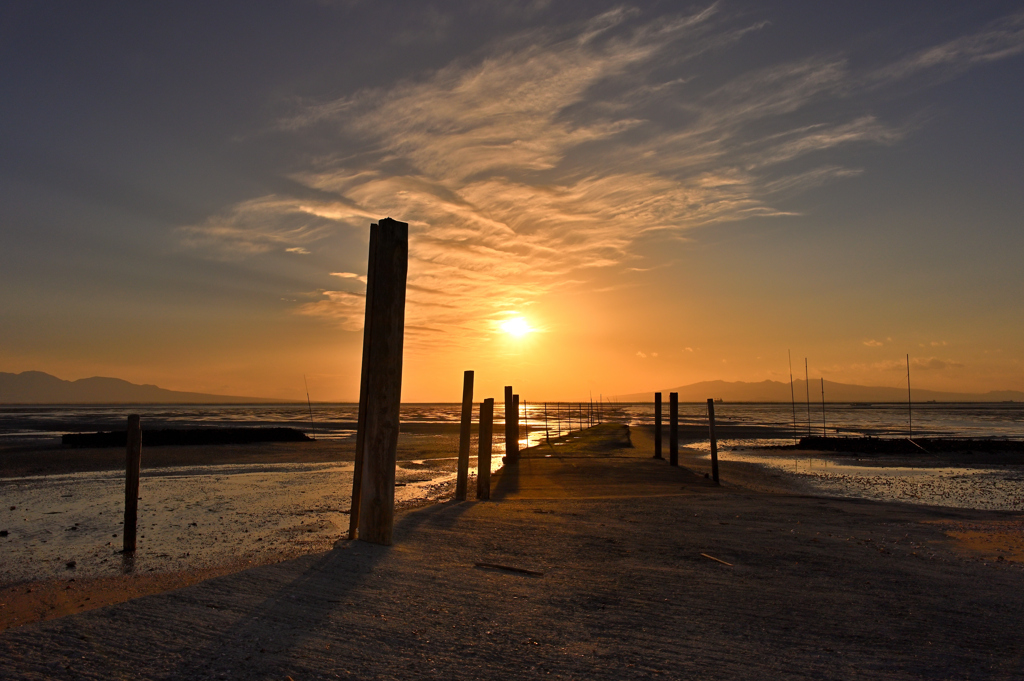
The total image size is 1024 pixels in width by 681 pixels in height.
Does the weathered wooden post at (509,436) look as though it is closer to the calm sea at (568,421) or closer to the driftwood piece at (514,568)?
the driftwood piece at (514,568)

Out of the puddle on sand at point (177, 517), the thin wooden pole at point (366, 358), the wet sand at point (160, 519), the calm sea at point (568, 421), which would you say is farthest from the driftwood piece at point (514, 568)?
the calm sea at point (568, 421)

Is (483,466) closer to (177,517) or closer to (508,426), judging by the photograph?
(177,517)

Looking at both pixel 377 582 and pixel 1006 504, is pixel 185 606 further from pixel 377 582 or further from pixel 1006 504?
pixel 1006 504

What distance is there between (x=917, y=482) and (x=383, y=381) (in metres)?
19.3

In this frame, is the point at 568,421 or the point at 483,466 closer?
the point at 483,466

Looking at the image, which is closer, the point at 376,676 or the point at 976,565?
the point at 376,676

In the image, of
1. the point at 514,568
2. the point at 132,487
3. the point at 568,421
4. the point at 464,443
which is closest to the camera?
the point at 514,568

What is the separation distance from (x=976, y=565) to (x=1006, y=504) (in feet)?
34.8

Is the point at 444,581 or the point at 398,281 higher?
the point at 398,281

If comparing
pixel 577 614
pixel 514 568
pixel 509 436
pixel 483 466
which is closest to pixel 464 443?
pixel 483 466

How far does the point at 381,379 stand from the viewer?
7.18 m

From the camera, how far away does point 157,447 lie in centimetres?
2898

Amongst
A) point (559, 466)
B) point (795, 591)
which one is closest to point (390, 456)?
point (795, 591)

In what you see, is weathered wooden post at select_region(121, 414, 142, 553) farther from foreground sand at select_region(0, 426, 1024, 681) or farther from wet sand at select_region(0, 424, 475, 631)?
foreground sand at select_region(0, 426, 1024, 681)
